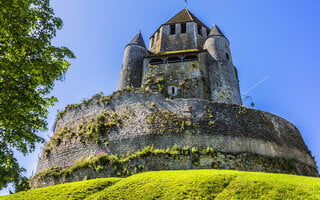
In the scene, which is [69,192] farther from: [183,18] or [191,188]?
[183,18]

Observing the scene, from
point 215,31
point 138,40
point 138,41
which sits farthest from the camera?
point 138,40

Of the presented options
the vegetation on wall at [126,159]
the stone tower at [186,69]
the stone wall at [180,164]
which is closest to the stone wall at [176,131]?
the stone wall at [180,164]

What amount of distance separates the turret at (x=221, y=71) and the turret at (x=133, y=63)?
20.9ft

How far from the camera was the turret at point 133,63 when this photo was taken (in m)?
25.1

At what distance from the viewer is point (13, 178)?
8867mm

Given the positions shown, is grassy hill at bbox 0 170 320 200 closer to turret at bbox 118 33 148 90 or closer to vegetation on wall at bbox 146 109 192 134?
vegetation on wall at bbox 146 109 192 134

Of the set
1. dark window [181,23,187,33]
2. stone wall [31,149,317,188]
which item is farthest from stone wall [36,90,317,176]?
dark window [181,23,187,33]

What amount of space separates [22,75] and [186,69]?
1684 centimetres

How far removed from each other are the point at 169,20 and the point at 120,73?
1083 cm

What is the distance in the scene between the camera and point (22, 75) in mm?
9227

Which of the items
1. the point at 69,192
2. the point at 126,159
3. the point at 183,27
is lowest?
the point at 69,192

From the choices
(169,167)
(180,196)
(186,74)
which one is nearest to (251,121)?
(169,167)

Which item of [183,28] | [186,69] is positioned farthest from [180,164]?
[183,28]

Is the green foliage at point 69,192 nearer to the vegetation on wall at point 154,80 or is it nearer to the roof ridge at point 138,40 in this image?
the vegetation on wall at point 154,80
